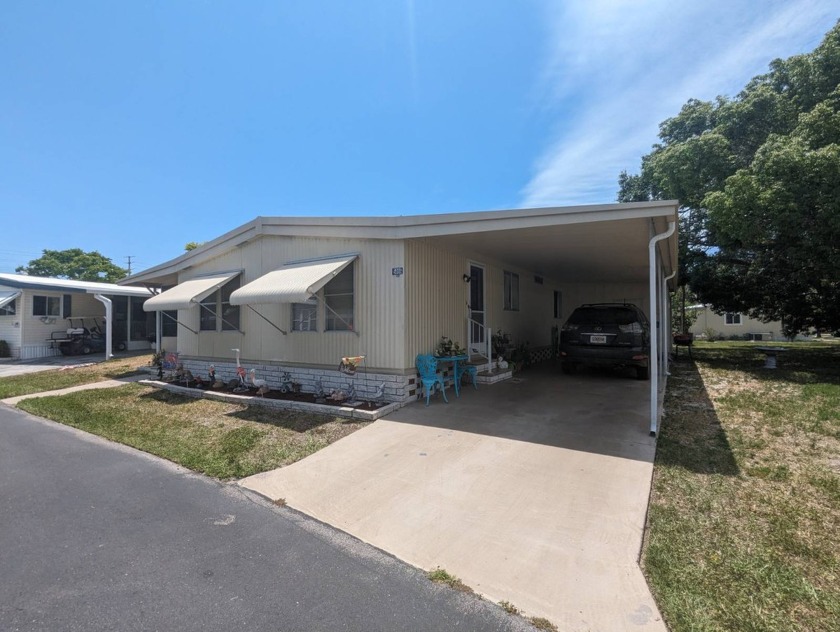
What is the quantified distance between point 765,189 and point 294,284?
10827mm

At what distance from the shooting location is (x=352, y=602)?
7.37 feet

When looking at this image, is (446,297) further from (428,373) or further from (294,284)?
(294,284)

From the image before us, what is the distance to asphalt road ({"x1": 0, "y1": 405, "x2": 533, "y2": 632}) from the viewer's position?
2133 mm

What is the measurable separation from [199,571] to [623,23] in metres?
8.86

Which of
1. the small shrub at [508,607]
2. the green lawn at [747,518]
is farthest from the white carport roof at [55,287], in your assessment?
the green lawn at [747,518]

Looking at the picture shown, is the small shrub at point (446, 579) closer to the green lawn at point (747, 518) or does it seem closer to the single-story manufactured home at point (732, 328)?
the green lawn at point (747, 518)

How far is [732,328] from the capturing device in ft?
97.2

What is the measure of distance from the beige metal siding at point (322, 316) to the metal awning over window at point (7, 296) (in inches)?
434

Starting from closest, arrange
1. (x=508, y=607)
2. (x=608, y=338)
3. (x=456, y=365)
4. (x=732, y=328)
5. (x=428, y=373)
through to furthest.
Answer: (x=508, y=607), (x=428, y=373), (x=456, y=365), (x=608, y=338), (x=732, y=328)

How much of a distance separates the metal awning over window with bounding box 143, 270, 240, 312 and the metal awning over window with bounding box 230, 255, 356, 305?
4.84 ft

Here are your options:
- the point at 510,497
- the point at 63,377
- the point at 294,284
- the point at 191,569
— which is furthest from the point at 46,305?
Answer: the point at 510,497

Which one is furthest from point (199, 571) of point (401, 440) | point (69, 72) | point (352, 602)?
point (69, 72)

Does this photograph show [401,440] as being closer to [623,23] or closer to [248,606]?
[248,606]

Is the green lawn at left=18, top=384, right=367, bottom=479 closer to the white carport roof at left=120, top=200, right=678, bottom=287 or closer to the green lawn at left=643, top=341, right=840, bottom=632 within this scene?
the white carport roof at left=120, top=200, right=678, bottom=287
